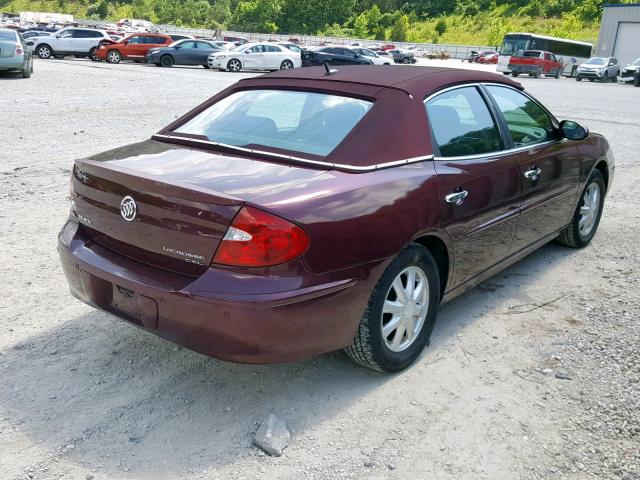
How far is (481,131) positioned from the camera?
13.2 ft

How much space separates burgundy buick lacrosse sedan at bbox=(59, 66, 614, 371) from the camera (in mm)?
2730

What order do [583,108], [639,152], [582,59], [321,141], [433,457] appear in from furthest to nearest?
1. [582,59]
2. [583,108]
3. [639,152]
4. [321,141]
5. [433,457]

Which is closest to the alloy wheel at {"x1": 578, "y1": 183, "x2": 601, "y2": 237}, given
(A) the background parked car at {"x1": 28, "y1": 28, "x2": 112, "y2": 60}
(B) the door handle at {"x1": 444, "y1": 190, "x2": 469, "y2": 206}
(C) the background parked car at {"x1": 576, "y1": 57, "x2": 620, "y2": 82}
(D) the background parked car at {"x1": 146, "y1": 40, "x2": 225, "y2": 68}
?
(B) the door handle at {"x1": 444, "y1": 190, "x2": 469, "y2": 206}

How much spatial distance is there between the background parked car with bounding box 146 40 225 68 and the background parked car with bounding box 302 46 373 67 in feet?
14.4

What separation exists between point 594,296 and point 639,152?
24.6 ft

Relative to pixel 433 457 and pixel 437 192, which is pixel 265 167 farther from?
pixel 433 457

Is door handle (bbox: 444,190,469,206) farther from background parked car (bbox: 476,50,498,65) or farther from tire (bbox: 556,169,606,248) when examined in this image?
background parked car (bbox: 476,50,498,65)

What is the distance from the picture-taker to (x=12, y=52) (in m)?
17.5

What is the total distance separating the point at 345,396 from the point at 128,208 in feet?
4.66

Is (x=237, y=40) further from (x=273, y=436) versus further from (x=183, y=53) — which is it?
(x=273, y=436)

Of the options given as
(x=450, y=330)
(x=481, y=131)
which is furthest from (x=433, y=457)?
(x=481, y=131)

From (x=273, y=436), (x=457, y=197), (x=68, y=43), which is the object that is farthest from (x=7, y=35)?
(x=273, y=436)

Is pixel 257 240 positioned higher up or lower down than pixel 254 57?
higher up

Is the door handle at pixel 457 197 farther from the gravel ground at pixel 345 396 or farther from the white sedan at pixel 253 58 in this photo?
the white sedan at pixel 253 58
